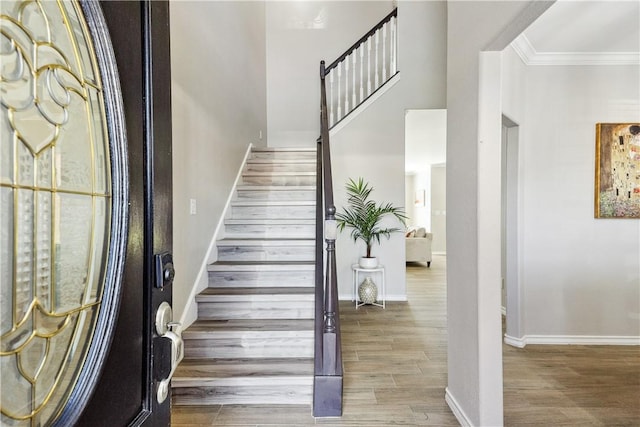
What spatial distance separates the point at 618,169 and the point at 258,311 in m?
3.57

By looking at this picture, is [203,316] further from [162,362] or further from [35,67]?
[35,67]

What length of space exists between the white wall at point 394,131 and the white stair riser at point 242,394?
2.45 m

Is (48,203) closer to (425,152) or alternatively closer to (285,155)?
(285,155)

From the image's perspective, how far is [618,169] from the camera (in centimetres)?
308

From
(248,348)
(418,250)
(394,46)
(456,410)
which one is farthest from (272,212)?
(418,250)

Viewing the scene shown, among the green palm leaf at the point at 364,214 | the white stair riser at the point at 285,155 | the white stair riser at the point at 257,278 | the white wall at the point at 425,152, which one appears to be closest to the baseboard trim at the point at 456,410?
the white stair riser at the point at 257,278

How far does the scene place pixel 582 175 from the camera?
3125 millimetres

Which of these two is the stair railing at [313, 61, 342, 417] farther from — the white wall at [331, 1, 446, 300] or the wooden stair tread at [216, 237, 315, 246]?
the white wall at [331, 1, 446, 300]

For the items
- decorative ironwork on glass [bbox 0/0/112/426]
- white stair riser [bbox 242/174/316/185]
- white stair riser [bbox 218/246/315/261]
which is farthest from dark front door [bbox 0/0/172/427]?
white stair riser [bbox 242/174/316/185]

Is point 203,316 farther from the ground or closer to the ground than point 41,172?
closer to the ground

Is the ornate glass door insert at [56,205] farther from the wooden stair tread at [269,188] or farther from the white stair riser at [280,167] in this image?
the white stair riser at [280,167]

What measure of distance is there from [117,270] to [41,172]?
20cm

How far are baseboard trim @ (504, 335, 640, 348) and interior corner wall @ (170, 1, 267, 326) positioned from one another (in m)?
3.01

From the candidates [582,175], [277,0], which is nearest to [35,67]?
[582,175]
